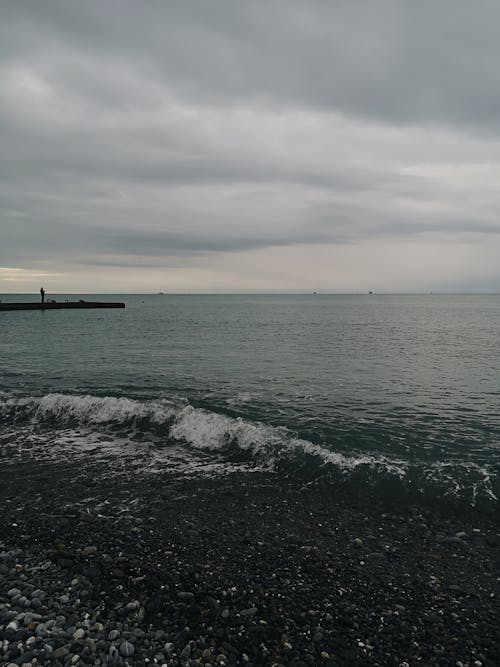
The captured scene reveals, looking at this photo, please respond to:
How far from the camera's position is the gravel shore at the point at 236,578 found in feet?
24.2

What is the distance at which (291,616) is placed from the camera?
26.9 ft

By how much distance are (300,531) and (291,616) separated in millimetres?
3453

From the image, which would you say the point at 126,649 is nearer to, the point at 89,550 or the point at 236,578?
the point at 236,578

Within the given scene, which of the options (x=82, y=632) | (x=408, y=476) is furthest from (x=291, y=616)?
(x=408, y=476)

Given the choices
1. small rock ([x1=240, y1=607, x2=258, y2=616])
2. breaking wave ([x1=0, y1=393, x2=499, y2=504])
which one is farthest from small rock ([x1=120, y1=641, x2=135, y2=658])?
breaking wave ([x1=0, y1=393, x2=499, y2=504])

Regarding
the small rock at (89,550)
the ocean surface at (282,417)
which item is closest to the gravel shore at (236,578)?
the small rock at (89,550)

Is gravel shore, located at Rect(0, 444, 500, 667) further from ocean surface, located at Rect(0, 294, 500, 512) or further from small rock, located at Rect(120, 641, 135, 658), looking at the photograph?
ocean surface, located at Rect(0, 294, 500, 512)

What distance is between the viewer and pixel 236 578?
9.38 metres

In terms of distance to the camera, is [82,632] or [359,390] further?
[359,390]

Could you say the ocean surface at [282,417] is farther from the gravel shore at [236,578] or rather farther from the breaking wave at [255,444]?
the gravel shore at [236,578]

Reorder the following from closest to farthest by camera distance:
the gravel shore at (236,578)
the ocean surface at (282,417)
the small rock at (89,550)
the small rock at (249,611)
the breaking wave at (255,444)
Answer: the gravel shore at (236,578) < the small rock at (249,611) < the small rock at (89,550) < the breaking wave at (255,444) < the ocean surface at (282,417)

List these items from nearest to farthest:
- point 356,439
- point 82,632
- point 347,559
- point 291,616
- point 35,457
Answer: point 82,632, point 291,616, point 347,559, point 35,457, point 356,439

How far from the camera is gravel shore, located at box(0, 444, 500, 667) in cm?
739

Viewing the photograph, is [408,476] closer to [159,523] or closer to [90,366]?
[159,523]
